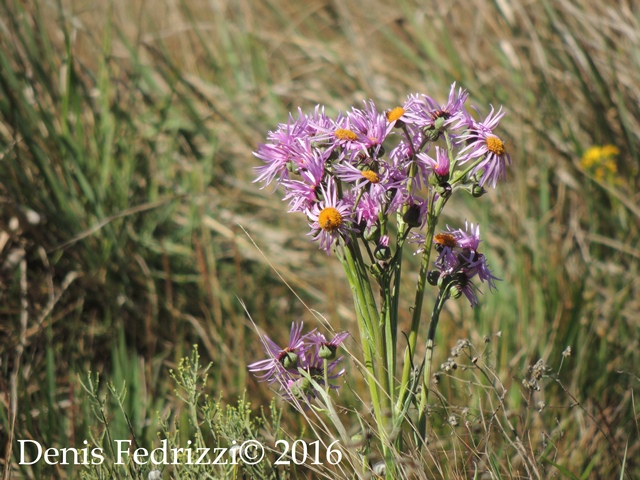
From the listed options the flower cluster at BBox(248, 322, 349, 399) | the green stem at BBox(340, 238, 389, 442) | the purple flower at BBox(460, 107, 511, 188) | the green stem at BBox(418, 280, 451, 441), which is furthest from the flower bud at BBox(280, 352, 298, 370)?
the purple flower at BBox(460, 107, 511, 188)

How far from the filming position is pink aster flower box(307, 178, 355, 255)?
1264mm

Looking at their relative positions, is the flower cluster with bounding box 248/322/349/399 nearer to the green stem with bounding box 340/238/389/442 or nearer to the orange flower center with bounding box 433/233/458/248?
the green stem with bounding box 340/238/389/442

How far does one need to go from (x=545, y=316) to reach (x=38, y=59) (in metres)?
2.18

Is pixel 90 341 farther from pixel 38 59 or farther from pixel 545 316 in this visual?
pixel 545 316

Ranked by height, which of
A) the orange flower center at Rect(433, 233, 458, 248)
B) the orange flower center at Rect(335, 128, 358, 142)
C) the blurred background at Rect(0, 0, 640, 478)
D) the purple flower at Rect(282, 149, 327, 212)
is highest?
the orange flower center at Rect(335, 128, 358, 142)

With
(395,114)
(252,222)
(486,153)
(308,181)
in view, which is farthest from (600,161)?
(308,181)

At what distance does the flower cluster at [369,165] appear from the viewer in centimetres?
130

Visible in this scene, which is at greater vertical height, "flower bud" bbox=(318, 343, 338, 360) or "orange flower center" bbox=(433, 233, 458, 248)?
"orange flower center" bbox=(433, 233, 458, 248)

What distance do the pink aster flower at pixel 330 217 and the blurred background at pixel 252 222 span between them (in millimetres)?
1021

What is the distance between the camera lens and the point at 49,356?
7.43 feet

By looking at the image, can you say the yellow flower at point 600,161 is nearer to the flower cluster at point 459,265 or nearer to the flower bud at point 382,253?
the flower cluster at point 459,265

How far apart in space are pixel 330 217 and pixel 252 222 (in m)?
2.08

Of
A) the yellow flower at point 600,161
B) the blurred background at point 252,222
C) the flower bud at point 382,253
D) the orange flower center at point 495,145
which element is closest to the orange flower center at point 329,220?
the flower bud at point 382,253

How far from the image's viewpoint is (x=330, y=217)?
4.13ft
